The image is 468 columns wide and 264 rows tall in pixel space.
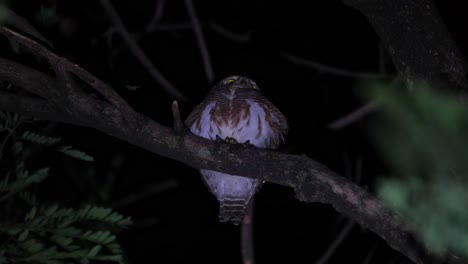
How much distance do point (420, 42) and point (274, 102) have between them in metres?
3.97

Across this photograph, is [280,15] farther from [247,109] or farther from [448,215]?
[448,215]

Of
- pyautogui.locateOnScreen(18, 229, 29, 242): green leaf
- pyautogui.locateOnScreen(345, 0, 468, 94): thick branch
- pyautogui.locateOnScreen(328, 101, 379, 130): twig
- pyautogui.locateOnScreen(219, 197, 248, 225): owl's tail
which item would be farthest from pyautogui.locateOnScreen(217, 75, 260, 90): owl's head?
pyautogui.locateOnScreen(18, 229, 29, 242): green leaf

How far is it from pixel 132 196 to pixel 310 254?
2316 millimetres

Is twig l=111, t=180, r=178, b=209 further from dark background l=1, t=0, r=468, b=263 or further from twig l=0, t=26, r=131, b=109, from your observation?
twig l=0, t=26, r=131, b=109

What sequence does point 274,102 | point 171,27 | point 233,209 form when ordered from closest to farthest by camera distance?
point 233,209 < point 171,27 < point 274,102

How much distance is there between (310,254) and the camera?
7.23 metres

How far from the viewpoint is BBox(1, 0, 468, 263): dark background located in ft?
21.9

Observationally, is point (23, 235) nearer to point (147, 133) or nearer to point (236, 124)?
point (147, 133)

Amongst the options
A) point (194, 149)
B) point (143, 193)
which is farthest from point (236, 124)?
point (143, 193)

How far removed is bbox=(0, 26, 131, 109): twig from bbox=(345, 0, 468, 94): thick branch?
4.60 feet

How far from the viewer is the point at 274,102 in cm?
690

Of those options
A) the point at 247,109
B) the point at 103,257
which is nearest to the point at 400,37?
the point at 247,109

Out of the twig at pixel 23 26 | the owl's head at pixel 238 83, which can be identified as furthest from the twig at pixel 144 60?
the twig at pixel 23 26

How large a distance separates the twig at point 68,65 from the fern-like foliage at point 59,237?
57 cm
